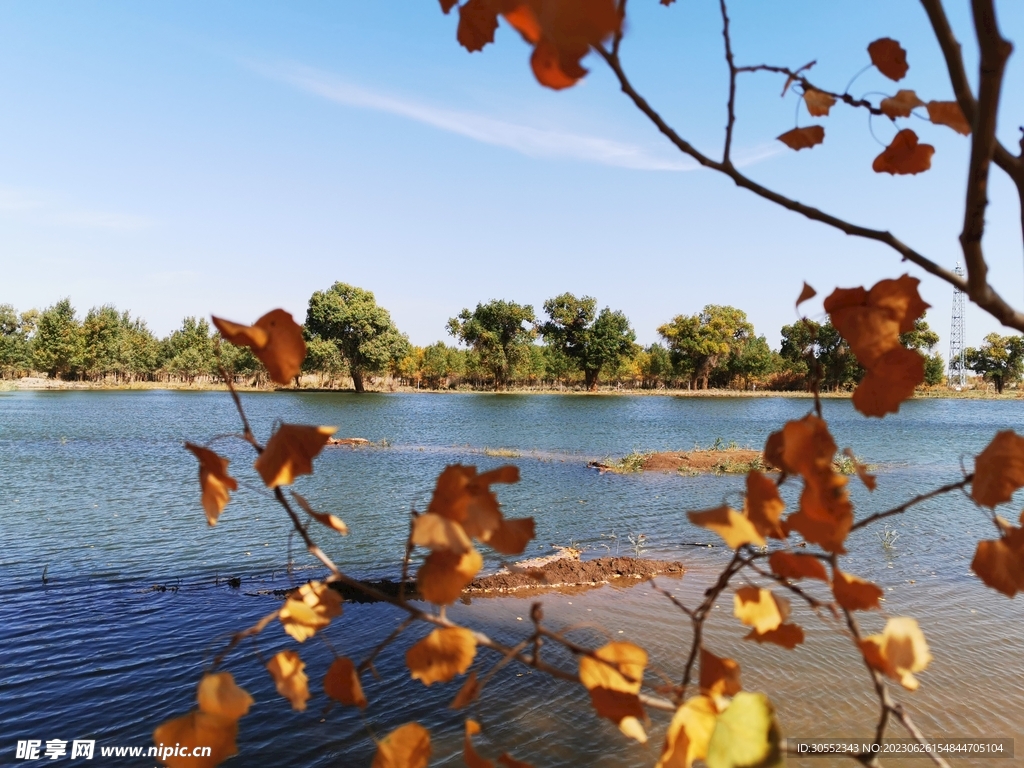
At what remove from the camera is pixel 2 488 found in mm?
15383

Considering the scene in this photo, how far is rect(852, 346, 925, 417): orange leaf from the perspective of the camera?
Answer: 2.32ft

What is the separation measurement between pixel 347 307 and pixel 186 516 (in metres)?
59.1

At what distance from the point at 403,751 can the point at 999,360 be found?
108015 mm

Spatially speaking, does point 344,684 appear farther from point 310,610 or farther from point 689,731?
point 689,731

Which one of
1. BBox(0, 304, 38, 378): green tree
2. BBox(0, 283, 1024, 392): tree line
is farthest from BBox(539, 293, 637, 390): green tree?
BBox(0, 304, 38, 378): green tree

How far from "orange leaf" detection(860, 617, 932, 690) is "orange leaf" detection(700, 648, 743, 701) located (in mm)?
126

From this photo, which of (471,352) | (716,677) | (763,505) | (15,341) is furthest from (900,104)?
(15,341)

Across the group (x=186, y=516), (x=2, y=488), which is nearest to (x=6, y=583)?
(x=186, y=516)

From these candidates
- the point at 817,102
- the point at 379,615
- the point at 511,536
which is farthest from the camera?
the point at 379,615

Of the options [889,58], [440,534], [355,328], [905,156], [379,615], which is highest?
[355,328]

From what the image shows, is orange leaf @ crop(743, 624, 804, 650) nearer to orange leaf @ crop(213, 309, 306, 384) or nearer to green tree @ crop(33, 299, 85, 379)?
orange leaf @ crop(213, 309, 306, 384)

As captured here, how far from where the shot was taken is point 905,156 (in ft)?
3.26

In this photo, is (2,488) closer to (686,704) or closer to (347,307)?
(686,704)

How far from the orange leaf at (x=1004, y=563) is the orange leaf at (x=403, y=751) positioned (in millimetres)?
543
